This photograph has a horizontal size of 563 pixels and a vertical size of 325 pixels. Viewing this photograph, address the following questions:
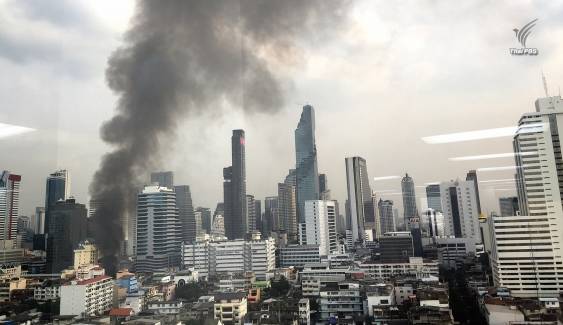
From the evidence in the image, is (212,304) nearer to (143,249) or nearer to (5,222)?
(5,222)

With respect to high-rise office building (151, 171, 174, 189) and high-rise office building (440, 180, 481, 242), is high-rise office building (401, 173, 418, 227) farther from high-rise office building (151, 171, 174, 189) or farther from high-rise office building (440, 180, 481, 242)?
high-rise office building (151, 171, 174, 189)

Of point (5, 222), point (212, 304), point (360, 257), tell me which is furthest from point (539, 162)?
point (5, 222)

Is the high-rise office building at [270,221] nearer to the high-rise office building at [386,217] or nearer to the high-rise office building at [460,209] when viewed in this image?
the high-rise office building at [386,217]

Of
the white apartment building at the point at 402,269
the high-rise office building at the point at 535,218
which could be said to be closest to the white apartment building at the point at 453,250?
the white apartment building at the point at 402,269

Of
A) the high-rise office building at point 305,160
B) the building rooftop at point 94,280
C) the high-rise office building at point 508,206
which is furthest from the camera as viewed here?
the building rooftop at point 94,280

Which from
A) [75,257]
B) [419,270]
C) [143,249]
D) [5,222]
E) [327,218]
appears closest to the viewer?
[5,222]

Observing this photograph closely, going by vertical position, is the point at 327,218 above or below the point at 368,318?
above
